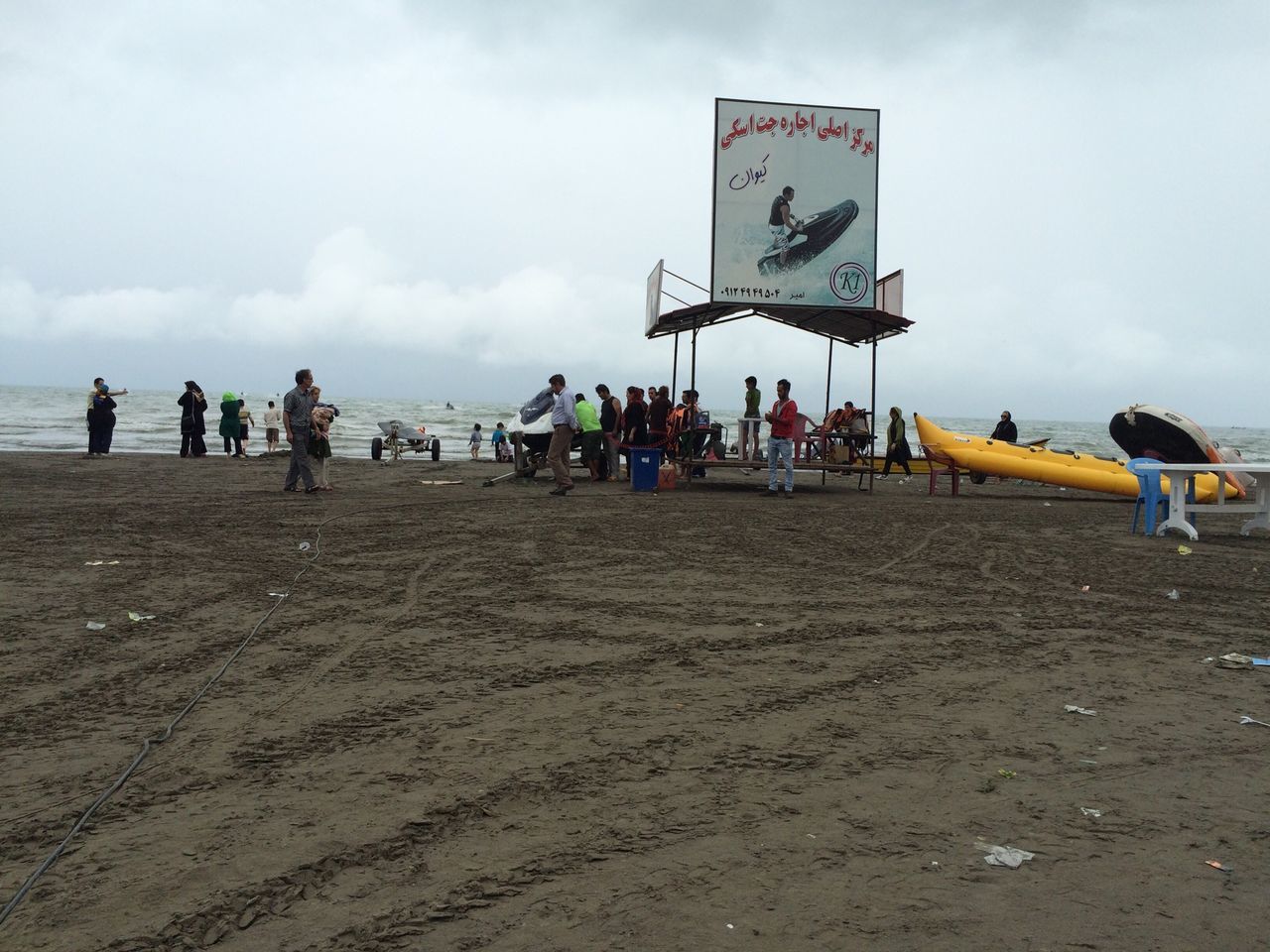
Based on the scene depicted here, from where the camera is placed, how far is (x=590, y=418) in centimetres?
1775

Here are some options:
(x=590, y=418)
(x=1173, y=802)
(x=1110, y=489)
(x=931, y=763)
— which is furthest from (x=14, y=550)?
(x=1110, y=489)

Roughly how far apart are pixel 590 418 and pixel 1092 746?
46.3 feet

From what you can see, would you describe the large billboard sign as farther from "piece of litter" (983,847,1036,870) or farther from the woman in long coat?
the woman in long coat

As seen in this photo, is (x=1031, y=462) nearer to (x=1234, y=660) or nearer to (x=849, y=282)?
(x=849, y=282)

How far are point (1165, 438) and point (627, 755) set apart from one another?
16160mm

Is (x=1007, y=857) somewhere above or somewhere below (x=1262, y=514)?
below

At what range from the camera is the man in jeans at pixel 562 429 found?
15.0 m

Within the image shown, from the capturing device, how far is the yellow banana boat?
18359 millimetres

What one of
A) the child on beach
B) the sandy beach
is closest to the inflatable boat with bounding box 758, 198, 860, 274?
the sandy beach

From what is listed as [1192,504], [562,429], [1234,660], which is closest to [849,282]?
[562,429]

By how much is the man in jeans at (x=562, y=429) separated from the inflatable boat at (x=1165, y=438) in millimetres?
9357

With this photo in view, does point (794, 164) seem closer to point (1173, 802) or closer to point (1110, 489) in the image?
point (1110, 489)

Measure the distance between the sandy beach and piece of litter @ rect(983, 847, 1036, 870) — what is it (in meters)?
0.03

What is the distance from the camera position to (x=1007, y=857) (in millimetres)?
3025
